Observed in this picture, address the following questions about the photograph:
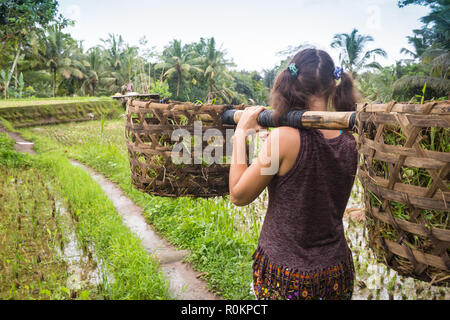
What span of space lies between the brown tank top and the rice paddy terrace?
852mm

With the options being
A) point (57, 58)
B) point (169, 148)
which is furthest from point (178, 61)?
point (169, 148)

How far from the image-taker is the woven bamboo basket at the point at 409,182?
2.97 ft

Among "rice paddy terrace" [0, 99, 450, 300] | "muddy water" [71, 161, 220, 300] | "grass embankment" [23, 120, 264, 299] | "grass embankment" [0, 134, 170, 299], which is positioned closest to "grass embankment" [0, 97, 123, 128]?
"grass embankment" [0, 134, 170, 299]

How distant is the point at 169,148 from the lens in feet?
5.58

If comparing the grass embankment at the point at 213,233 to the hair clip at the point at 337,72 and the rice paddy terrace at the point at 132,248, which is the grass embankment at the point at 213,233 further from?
the hair clip at the point at 337,72

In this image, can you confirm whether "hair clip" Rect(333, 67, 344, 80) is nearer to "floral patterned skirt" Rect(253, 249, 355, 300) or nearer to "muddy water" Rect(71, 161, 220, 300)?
"floral patterned skirt" Rect(253, 249, 355, 300)

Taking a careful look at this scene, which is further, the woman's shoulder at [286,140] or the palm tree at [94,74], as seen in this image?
the palm tree at [94,74]

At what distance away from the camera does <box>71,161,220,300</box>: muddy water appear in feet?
8.24

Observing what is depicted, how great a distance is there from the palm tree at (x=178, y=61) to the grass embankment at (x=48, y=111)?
920 cm

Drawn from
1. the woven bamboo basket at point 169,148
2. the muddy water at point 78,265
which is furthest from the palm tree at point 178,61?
the woven bamboo basket at point 169,148

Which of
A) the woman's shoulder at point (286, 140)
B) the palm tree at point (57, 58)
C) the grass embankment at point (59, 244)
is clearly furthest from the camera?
the palm tree at point (57, 58)
